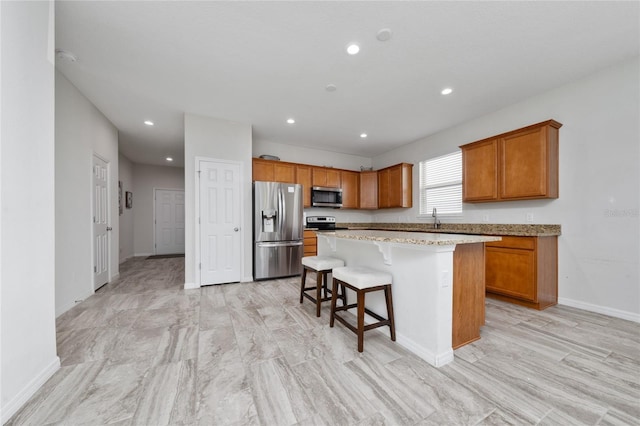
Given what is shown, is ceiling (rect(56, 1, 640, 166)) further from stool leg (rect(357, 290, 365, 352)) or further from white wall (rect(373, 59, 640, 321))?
stool leg (rect(357, 290, 365, 352))

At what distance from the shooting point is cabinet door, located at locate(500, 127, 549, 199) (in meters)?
2.83

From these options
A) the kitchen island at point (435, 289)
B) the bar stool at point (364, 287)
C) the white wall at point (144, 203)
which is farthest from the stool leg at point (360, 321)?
the white wall at point (144, 203)

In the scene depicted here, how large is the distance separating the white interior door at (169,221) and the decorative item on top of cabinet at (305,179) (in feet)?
14.5

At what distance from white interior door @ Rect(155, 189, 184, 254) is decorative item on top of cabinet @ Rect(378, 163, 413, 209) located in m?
6.00

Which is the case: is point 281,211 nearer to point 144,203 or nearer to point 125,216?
point 125,216

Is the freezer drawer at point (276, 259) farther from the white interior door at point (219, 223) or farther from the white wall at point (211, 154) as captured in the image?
the white interior door at point (219, 223)

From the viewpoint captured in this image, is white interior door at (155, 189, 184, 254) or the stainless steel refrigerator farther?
white interior door at (155, 189, 184, 254)

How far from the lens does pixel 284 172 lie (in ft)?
15.5

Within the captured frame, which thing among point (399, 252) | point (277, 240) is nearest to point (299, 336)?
point (399, 252)

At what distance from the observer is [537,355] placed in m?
1.79

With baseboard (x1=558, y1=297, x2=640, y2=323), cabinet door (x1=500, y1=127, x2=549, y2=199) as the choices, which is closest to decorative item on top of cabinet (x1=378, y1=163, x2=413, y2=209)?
cabinet door (x1=500, y1=127, x2=549, y2=199)

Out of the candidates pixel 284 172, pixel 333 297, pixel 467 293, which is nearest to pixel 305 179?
pixel 284 172

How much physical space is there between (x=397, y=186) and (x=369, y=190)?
2.49ft

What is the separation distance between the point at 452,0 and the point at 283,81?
5.69 ft
